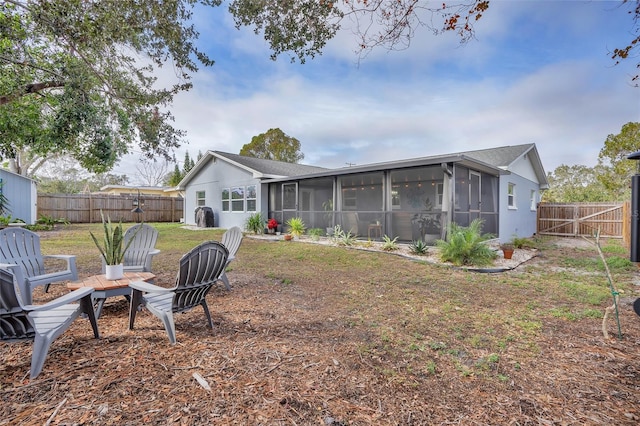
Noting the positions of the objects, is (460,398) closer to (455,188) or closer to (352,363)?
(352,363)

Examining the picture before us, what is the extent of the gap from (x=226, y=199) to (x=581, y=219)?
17.6 metres

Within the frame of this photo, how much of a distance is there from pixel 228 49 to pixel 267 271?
5.87 metres

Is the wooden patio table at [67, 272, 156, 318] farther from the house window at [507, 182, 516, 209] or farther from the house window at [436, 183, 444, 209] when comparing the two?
the house window at [507, 182, 516, 209]

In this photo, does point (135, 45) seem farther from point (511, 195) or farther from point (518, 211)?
point (518, 211)

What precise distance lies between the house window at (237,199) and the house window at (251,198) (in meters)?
0.54

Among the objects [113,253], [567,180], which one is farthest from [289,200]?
[567,180]

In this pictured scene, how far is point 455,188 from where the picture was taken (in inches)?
346

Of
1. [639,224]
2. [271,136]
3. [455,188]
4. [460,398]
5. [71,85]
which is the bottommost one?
[460,398]

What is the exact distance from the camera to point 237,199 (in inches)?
619

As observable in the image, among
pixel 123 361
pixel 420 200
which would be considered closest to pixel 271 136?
pixel 420 200

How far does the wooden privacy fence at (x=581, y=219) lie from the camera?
13375mm

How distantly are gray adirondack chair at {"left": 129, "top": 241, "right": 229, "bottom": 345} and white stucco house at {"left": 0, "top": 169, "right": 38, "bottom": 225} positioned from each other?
1557cm

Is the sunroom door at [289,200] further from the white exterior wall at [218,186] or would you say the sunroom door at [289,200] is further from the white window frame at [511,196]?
the white window frame at [511,196]

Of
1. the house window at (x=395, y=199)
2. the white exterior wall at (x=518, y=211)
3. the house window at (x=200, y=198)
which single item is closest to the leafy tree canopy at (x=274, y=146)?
the house window at (x=200, y=198)
